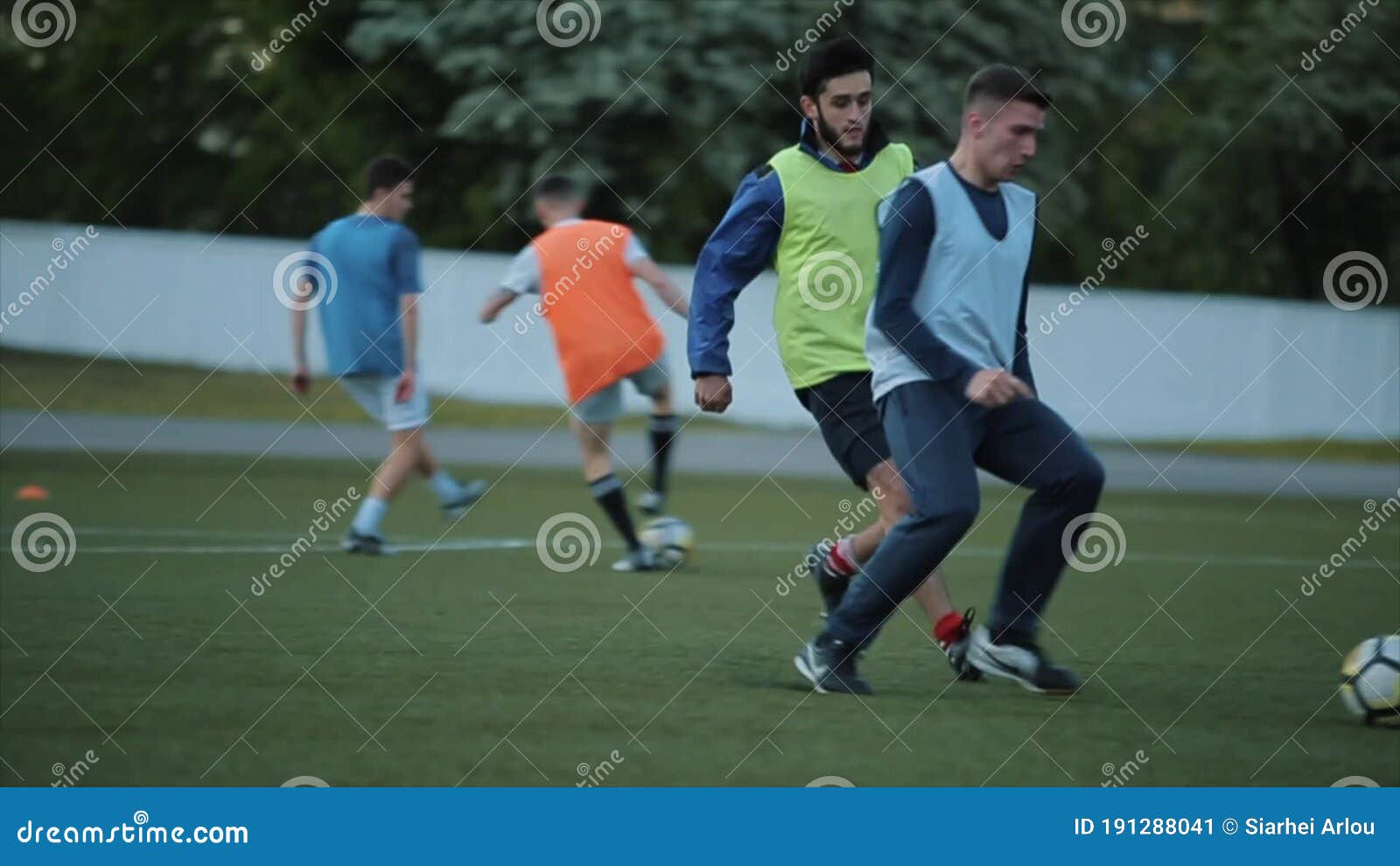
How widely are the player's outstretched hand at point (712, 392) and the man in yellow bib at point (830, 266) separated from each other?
0.23 metres

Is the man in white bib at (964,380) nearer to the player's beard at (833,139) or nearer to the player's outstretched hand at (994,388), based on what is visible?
the player's outstretched hand at (994,388)

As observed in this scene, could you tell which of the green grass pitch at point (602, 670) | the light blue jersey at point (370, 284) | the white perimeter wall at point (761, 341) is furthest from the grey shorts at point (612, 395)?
the white perimeter wall at point (761, 341)

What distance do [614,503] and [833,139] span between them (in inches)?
150

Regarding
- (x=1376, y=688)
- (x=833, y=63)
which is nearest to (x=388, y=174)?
(x=833, y=63)

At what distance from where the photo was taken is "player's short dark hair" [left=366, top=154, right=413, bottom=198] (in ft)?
37.2

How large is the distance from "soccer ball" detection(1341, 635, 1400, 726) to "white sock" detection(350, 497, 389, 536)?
18.7 feet

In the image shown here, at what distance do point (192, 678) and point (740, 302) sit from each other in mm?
18741

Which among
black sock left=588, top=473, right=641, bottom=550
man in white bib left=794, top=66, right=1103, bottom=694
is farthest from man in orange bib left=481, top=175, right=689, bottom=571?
man in white bib left=794, top=66, right=1103, bottom=694

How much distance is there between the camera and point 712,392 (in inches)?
272

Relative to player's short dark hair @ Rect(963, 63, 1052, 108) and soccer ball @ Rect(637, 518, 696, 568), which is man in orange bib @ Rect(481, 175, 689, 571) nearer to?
soccer ball @ Rect(637, 518, 696, 568)

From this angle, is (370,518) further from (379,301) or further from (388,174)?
(388,174)

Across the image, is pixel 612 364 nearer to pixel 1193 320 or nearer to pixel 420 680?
pixel 420 680

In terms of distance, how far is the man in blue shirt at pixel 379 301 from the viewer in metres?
11.2

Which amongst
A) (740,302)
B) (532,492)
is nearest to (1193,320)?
(740,302)
